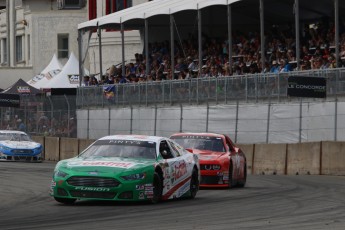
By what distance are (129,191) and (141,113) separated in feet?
76.6

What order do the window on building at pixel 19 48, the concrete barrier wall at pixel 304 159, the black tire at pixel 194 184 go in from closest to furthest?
the black tire at pixel 194 184, the concrete barrier wall at pixel 304 159, the window on building at pixel 19 48

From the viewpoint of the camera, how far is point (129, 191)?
1836cm

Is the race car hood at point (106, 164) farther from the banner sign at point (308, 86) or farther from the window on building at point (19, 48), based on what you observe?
the window on building at point (19, 48)

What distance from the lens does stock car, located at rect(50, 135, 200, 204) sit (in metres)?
18.3

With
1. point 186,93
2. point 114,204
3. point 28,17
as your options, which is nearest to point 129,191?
point 114,204

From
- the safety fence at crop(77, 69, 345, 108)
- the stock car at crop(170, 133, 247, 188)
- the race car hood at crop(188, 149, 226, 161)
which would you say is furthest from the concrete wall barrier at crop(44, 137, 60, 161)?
the race car hood at crop(188, 149, 226, 161)

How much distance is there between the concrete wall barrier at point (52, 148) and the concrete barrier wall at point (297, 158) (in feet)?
39.7

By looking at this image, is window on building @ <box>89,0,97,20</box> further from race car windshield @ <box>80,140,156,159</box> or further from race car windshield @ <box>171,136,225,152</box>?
race car windshield @ <box>80,140,156,159</box>

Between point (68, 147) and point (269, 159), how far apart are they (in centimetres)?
1243

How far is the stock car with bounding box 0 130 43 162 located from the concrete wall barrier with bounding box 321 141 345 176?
42.2 feet

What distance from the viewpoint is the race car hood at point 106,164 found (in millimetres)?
18438

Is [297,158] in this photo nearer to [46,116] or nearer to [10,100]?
[46,116]

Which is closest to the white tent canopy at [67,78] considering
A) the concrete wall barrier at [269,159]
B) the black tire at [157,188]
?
the concrete wall barrier at [269,159]

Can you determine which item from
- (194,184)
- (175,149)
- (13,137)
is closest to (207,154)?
(194,184)
